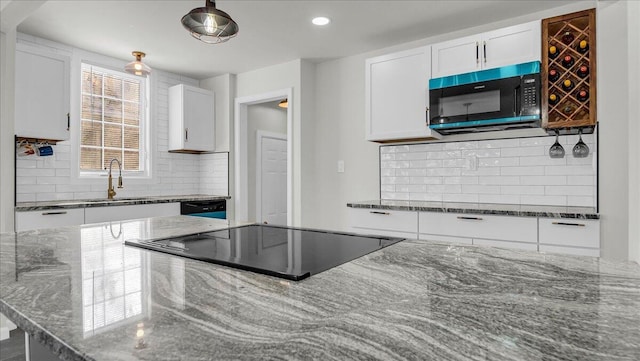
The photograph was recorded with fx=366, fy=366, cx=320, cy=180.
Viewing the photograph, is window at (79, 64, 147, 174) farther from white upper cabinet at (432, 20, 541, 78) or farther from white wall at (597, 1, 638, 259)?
white wall at (597, 1, 638, 259)

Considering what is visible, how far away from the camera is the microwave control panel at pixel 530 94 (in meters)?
2.68

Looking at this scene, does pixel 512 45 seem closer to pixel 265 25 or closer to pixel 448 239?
pixel 448 239

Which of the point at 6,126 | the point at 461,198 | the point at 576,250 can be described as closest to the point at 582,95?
the point at 576,250

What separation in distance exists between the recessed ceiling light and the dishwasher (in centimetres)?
232

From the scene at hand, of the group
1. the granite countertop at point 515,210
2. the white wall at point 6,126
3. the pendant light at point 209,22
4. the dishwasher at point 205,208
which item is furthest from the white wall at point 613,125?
the white wall at point 6,126

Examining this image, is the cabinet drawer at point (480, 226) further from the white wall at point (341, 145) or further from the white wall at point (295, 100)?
the white wall at point (295, 100)

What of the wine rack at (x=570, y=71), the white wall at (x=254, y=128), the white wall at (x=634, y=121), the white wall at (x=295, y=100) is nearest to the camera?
the white wall at (x=634, y=121)

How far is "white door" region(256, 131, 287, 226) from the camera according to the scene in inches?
206

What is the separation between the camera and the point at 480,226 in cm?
261

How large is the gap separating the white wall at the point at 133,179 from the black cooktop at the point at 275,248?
293 cm

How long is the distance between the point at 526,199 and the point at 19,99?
4.27 m

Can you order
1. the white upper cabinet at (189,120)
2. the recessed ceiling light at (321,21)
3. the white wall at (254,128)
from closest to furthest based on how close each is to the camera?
the recessed ceiling light at (321,21), the white upper cabinet at (189,120), the white wall at (254,128)

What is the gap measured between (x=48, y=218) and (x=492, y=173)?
12.3 feet

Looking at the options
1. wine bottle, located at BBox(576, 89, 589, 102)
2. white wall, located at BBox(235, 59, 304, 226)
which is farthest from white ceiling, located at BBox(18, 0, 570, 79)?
wine bottle, located at BBox(576, 89, 589, 102)
